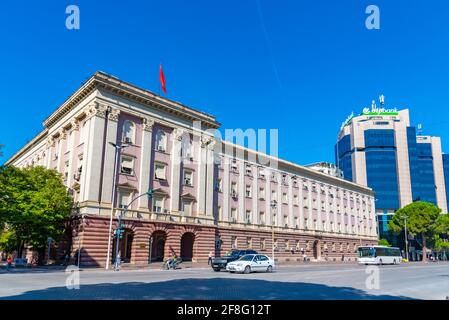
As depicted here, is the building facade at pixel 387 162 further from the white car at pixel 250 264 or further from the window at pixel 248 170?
the white car at pixel 250 264

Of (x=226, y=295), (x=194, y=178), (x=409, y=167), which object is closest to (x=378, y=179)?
(x=409, y=167)

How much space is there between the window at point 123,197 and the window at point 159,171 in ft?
12.9

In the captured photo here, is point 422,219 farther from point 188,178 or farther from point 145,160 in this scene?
point 145,160

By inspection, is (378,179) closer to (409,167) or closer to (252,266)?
(409,167)

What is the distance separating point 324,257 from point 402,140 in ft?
287

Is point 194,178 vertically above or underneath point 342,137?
underneath

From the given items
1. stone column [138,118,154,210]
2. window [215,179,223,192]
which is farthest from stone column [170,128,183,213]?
window [215,179,223,192]

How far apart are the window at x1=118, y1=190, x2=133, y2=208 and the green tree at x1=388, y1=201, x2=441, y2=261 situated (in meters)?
62.5

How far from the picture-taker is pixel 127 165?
39.3 metres

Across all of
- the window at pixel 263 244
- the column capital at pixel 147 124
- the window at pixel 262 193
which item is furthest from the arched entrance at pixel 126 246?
the window at pixel 262 193

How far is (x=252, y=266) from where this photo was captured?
28.3 meters

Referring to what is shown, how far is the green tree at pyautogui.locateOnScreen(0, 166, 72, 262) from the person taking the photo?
31902 millimetres

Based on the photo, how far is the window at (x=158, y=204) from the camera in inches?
1609

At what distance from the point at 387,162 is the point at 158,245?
368 feet
